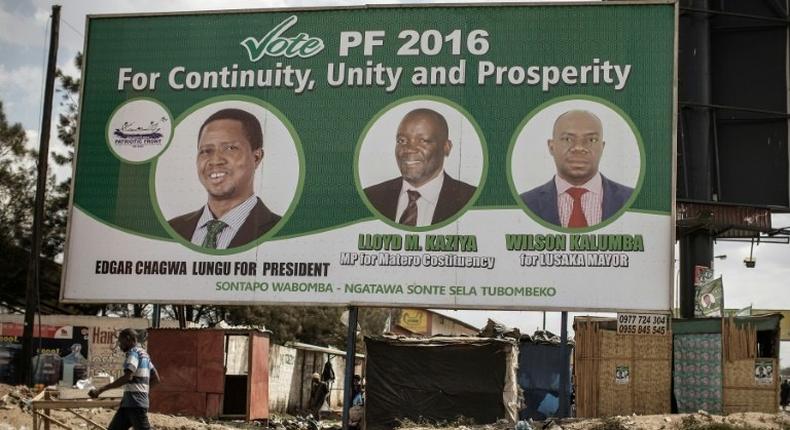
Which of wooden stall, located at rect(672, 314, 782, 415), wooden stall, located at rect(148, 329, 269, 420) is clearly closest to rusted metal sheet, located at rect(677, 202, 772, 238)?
wooden stall, located at rect(672, 314, 782, 415)

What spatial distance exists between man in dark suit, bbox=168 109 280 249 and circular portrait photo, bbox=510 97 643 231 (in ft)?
14.9

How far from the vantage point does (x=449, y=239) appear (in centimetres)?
1769

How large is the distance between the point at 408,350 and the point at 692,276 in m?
14.7

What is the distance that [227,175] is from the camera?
18.7 meters

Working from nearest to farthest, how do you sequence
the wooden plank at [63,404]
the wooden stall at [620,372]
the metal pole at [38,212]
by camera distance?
the wooden plank at [63,404] < the wooden stall at [620,372] < the metal pole at [38,212]

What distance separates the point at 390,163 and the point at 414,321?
67.2ft

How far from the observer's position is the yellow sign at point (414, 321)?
37750 mm

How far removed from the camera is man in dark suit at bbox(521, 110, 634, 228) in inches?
695

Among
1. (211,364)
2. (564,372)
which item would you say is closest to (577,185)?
(564,372)

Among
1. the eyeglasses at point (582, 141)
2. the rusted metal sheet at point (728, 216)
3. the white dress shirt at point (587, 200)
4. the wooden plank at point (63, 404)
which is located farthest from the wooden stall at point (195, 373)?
the rusted metal sheet at point (728, 216)

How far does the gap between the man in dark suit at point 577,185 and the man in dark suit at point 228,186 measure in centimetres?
480

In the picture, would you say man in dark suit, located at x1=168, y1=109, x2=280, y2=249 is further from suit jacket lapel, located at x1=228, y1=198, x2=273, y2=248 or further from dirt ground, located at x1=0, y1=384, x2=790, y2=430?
dirt ground, located at x1=0, y1=384, x2=790, y2=430

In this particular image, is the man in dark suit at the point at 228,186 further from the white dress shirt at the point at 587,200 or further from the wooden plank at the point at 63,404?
the wooden plank at the point at 63,404

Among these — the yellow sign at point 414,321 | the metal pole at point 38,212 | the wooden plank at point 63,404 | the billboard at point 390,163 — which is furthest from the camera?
the yellow sign at point 414,321
